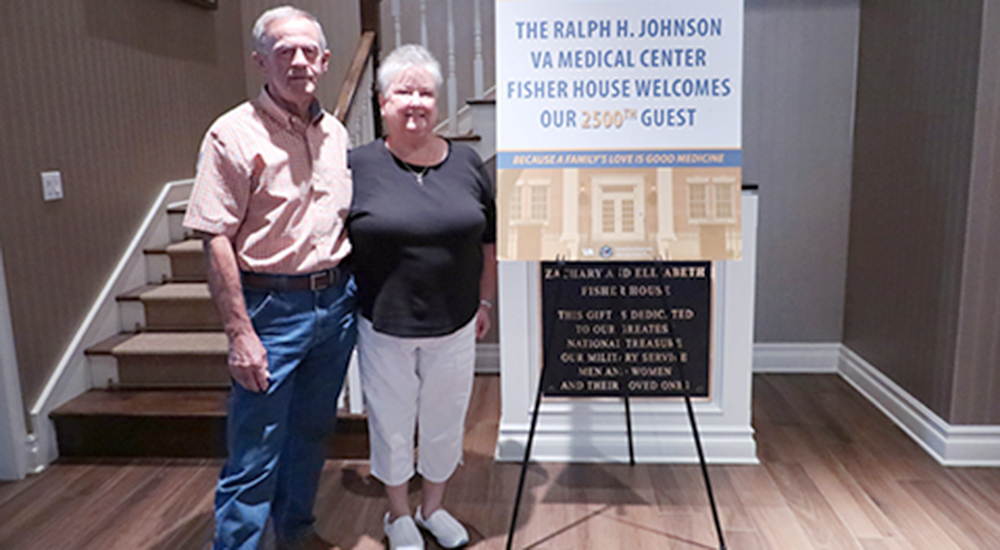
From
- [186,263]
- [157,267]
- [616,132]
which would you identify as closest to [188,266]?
[186,263]

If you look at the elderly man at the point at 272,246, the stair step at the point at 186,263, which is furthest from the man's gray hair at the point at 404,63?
the stair step at the point at 186,263

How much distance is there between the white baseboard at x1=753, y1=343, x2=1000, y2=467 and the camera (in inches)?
104

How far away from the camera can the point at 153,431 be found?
2.83m

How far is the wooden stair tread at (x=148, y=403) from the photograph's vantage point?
281 cm

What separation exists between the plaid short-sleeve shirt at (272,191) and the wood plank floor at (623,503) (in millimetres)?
1011

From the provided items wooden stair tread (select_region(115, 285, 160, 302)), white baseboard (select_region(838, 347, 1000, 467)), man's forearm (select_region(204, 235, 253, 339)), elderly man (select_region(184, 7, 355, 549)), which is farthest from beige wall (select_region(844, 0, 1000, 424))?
wooden stair tread (select_region(115, 285, 160, 302))

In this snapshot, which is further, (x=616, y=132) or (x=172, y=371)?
(x=172, y=371)

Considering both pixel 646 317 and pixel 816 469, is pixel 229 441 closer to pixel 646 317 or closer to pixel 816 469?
pixel 646 317

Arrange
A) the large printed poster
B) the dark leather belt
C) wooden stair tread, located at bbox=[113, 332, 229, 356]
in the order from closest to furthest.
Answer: the dark leather belt → the large printed poster → wooden stair tread, located at bbox=[113, 332, 229, 356]

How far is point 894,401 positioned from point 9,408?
3.59 m

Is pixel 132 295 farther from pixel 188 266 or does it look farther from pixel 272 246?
pixel 272 246

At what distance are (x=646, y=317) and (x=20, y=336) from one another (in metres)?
2.40

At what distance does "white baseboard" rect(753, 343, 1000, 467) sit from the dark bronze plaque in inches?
39.3

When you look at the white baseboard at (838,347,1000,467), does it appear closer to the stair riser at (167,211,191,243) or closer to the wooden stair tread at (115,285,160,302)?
the wooden stair tread at (115,285,160,302)
